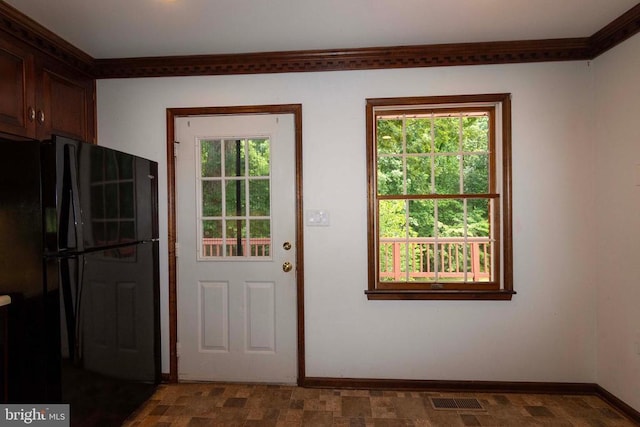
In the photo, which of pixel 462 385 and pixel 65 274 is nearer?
pixel 65 274

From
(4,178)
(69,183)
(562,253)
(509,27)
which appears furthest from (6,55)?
(562,253)

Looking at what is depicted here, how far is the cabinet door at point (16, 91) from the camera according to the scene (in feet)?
6.57

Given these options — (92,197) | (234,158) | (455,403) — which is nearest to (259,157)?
(234,158)

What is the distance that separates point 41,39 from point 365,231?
239 cm

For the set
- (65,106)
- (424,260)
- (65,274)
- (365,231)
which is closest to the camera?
(65,274)

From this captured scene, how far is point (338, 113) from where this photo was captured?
8.64 feet

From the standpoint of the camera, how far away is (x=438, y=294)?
8.43 feet

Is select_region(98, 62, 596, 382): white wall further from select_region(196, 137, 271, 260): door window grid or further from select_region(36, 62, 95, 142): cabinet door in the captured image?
select_region(196, 137, 271, 260): door window grid

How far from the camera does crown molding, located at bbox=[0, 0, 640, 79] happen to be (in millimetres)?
2424

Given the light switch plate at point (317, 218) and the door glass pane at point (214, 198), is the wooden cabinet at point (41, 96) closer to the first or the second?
the door glass pane at point (214, 198)

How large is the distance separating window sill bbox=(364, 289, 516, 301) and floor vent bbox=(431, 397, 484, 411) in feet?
2.20

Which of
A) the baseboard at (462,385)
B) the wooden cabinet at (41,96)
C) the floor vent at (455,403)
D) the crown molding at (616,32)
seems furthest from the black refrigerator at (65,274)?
the crown molding at (616,32)

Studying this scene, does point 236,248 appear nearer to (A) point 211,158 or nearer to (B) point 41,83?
(A) point 211,158

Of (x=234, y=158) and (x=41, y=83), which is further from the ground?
(x=41, y=83)
